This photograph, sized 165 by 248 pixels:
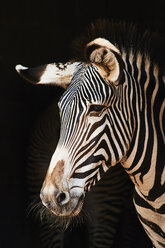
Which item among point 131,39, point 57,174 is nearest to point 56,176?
point 57,174

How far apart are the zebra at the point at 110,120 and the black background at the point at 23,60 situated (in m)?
3.01

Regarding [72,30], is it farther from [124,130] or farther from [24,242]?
[124,130]

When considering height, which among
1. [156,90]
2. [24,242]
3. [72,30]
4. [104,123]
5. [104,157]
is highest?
[72,30]

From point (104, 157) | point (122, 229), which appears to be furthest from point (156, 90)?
point (122, 229)

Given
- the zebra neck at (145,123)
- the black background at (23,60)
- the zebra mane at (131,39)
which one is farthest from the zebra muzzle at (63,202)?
the black background at (23,60)

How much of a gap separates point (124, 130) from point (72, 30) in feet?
13.4

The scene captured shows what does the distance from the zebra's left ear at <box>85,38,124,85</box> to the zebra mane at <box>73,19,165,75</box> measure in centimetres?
40

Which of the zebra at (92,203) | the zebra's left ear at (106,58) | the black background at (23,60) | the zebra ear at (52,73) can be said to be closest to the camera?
the zebra's left ear at (106,58)

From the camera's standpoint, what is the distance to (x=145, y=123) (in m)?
3.35

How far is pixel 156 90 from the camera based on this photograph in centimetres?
341

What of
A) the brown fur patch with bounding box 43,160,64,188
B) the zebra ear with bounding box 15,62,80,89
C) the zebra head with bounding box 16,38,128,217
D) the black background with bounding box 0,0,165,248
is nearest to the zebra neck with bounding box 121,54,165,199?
the zebra head with bounding box 16,38,128,217

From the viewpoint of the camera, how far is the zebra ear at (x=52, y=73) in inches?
141

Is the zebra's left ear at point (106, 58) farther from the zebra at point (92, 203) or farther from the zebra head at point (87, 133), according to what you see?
the zebra at point (92, 203)

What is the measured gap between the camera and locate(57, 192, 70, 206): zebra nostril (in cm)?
299
